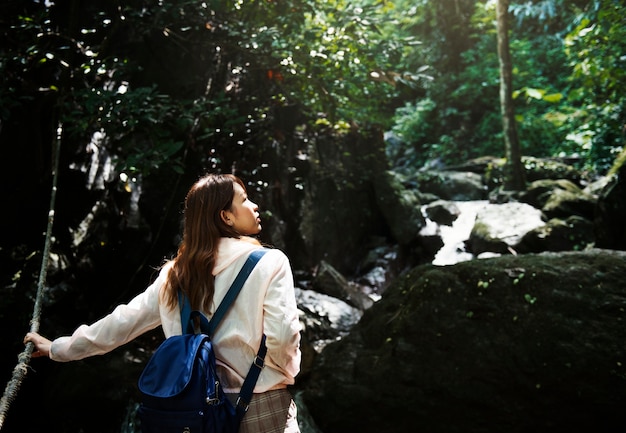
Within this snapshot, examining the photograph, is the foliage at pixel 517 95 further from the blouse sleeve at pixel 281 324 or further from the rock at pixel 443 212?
the blouse sleeve at pixel 281 324

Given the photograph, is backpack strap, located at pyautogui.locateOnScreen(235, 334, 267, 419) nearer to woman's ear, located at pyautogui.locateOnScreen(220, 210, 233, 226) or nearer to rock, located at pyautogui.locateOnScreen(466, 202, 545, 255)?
woman's ear, located at pyautogui.locateOnScreen(220, 210, 233, 226)

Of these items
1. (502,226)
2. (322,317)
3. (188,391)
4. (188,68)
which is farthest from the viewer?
(502,226)

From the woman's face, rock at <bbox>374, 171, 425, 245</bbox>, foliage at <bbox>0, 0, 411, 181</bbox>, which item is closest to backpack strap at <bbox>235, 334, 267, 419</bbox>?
the woman's face

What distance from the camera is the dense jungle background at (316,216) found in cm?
344

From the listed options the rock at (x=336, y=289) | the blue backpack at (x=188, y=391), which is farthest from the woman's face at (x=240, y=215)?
the rock at (x=336, y=289)

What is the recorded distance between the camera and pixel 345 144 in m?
10.3

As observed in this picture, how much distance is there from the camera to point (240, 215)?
1.75 m

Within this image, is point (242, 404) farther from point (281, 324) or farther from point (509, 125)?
point (509, 125)

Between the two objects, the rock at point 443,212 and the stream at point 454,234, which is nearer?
the stream at point 454,234

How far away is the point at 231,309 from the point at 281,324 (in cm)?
21

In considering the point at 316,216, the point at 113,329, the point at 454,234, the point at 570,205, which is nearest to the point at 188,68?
the point at 316,216

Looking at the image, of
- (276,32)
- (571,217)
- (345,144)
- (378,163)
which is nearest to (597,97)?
(571,217)

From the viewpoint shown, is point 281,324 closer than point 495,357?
Yes

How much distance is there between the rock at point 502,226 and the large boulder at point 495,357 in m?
4.90
